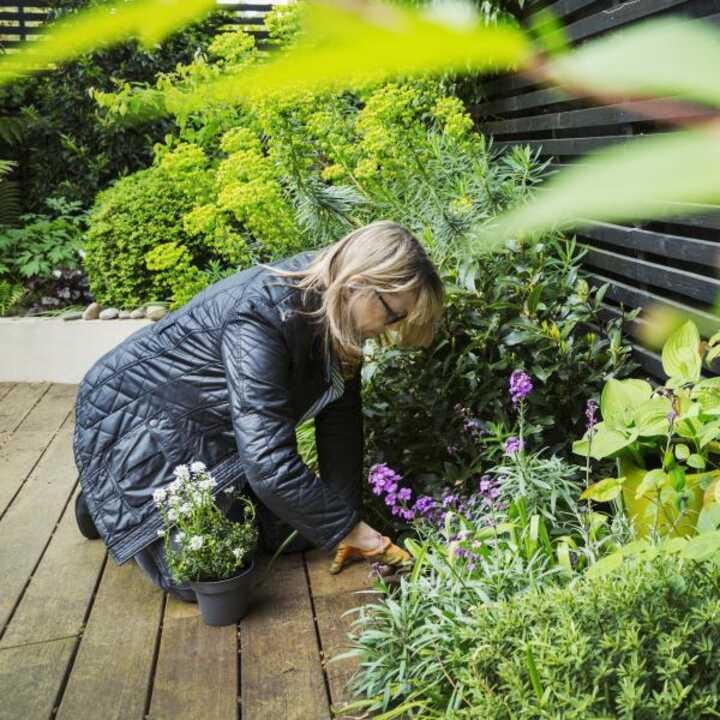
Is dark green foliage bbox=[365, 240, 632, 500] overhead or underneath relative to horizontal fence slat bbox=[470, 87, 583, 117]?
underneath

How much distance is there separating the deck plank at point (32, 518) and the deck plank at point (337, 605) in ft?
2.85

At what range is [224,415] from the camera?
8.30 ft

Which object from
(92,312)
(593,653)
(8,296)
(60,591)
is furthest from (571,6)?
(8,296)

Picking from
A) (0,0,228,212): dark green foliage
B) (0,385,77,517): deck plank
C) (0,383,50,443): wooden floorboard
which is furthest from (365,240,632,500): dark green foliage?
(0,0,228,212): dark green foliage

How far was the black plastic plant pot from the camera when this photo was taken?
230cm

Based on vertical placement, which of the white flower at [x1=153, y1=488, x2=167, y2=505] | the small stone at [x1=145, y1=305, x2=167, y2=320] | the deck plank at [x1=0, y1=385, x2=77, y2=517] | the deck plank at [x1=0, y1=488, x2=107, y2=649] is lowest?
the deck plank at [x1=0, y1=385, x2=77, y2=517]

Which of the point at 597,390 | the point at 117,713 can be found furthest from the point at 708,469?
the point at 117,713

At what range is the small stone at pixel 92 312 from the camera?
5289mm

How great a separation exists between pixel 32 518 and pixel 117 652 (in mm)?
1070

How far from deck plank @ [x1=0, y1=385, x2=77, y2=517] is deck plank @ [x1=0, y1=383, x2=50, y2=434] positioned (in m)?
0.03

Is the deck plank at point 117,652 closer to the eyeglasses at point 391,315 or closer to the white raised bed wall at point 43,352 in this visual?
the eyeglasses at point 391,315

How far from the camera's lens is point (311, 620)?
7.77 feet

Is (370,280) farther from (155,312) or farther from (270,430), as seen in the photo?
(155,312)

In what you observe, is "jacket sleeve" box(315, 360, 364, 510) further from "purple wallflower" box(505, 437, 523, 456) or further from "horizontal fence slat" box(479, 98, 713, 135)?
"horizontal fence slat" box(479, 98, 713, 135)
